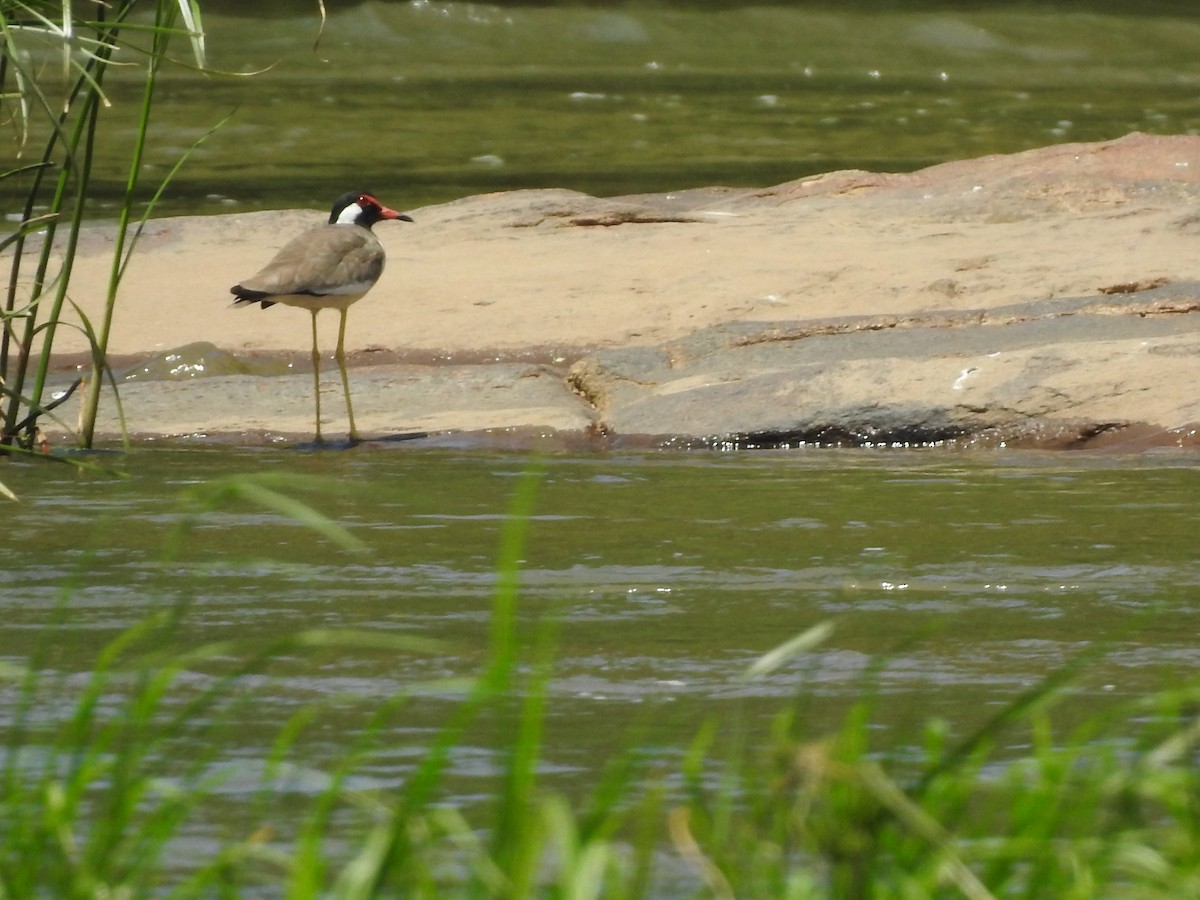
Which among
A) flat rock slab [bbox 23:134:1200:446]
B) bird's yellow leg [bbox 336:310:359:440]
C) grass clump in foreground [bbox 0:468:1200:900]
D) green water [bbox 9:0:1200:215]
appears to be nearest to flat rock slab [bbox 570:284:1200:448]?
flat rock slab [bbox 23:134:1200:446]

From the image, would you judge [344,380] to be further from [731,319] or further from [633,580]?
[633,580]

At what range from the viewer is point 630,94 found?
25.1 m

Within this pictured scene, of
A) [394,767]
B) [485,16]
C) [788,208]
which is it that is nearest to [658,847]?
[394,767]

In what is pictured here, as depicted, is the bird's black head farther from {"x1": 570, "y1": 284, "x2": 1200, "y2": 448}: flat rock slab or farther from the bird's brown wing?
{"x1": 570, "y1": 284, "x2": 1200, "y2": 448}: flat rock slab

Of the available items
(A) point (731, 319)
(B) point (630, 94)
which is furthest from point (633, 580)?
(B) point (630, 94)

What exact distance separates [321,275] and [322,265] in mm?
40

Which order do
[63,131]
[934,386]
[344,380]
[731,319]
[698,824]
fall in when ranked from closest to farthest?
[698,824], [63,131], [934,386], [344,380], [731,319]

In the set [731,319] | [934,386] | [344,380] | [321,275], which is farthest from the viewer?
[731,319]

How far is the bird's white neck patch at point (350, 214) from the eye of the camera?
30.3 ft

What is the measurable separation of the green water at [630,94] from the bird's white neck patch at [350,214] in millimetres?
1607

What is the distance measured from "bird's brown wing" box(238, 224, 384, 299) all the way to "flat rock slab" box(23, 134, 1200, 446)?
391 millimetres

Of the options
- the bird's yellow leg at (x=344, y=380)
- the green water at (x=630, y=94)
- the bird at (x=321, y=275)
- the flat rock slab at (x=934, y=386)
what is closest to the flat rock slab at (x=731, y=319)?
the flat rock slab at (x=934, y=386)

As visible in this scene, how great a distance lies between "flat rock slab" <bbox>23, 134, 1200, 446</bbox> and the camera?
7398 mm

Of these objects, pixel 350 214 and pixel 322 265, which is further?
pixel 350 214
